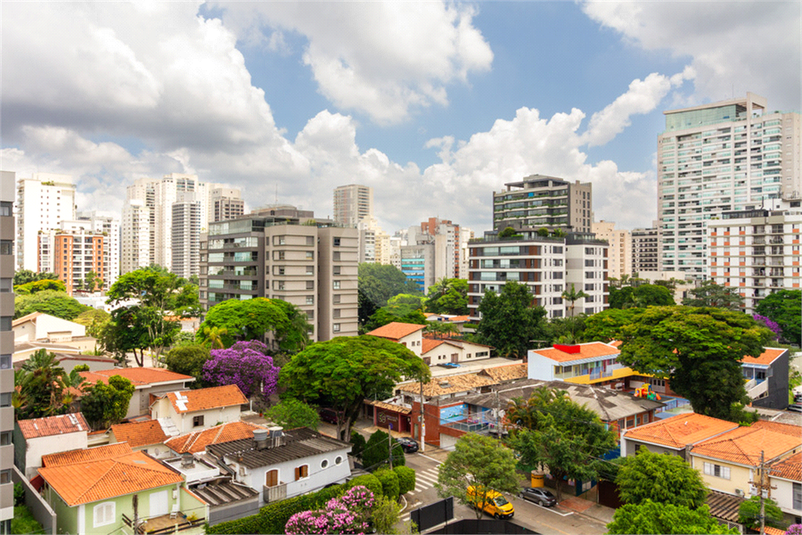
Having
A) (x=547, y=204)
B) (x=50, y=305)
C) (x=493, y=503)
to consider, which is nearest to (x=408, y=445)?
(x=493, y=503)

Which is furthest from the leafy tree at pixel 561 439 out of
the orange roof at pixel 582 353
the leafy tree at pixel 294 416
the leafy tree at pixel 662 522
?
the orange roof at pixel 582 353

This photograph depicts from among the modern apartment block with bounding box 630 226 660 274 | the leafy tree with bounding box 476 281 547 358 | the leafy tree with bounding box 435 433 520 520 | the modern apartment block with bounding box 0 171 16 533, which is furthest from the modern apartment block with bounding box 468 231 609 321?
the modern apartment block with bounding box 630 226 660 274

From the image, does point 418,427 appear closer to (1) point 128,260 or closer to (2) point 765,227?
(2) point 765,227

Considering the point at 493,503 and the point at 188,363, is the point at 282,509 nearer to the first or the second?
the point at 493,503

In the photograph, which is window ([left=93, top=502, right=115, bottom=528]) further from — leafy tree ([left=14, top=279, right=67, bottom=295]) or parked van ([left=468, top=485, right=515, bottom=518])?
leafy tree ([left=14, top=279, right=67, bottom=295])

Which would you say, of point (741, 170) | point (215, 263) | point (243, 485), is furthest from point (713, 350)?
point (741, 170)
